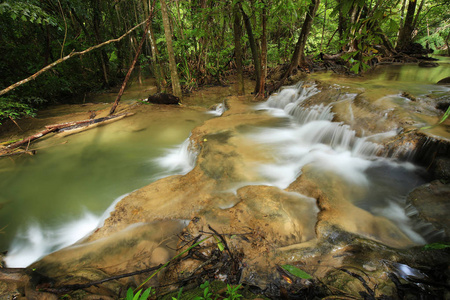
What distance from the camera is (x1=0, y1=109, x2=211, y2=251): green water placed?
3.71 m

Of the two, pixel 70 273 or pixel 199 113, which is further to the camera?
pixel 199 113

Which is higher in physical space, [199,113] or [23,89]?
[23,89]

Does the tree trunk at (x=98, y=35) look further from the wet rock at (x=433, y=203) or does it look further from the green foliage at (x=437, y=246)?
the green foliage at (x=437, y=246)

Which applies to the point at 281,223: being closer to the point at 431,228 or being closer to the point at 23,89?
the point at 431,228

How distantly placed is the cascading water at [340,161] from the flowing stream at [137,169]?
0.6 inches

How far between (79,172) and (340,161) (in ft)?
18.3

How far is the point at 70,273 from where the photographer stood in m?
2.31

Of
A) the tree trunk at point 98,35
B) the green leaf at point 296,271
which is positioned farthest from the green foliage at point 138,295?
the tree trunk at point 98,35

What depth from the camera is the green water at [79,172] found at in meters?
3.71

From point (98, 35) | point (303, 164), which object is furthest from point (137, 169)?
point (98, 35)

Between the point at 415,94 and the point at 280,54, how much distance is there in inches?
410

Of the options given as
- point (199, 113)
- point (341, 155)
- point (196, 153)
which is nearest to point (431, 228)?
point (341, 155)

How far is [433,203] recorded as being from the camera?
9.14 ft

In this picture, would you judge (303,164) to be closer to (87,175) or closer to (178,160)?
(178,160)
